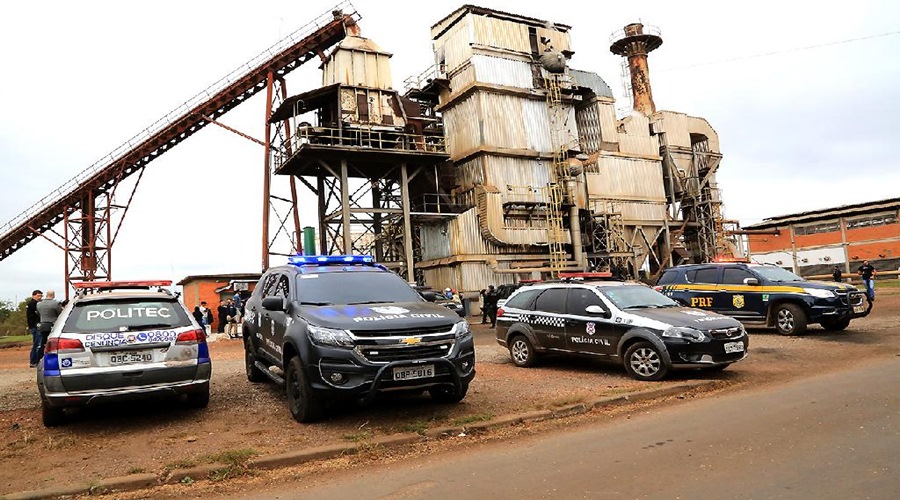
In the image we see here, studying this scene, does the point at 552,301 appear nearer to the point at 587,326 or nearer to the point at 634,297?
the point at 587,326

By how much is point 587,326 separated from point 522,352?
5.28 feet

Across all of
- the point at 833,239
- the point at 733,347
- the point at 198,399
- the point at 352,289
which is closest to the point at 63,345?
the point at 198,399

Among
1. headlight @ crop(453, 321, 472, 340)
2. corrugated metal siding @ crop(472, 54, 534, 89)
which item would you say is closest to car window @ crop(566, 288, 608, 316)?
headlight @ crop(453, 321, 472, 340)

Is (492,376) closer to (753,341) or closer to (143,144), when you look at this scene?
(753,341)

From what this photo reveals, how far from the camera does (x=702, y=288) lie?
15.2m

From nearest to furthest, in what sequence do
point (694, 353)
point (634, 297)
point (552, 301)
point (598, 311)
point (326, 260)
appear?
point (694, 353)
point (326, 260)
point (598, 311)
point (634, 297)
point (552, 301)

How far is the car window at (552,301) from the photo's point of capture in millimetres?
10547

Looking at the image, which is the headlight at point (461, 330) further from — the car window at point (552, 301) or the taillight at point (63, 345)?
the taillight at point (63, 345)

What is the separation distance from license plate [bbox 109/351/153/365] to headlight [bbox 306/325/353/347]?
6.66 feet

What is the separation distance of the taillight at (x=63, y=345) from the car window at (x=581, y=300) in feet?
24.1

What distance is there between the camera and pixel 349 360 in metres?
6.31

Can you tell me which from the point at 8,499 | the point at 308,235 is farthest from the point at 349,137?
the point at 8,499

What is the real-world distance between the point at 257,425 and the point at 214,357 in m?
9.91

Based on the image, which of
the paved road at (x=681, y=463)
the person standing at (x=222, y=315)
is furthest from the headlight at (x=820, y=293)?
the person standing at (x=222, y=315)
